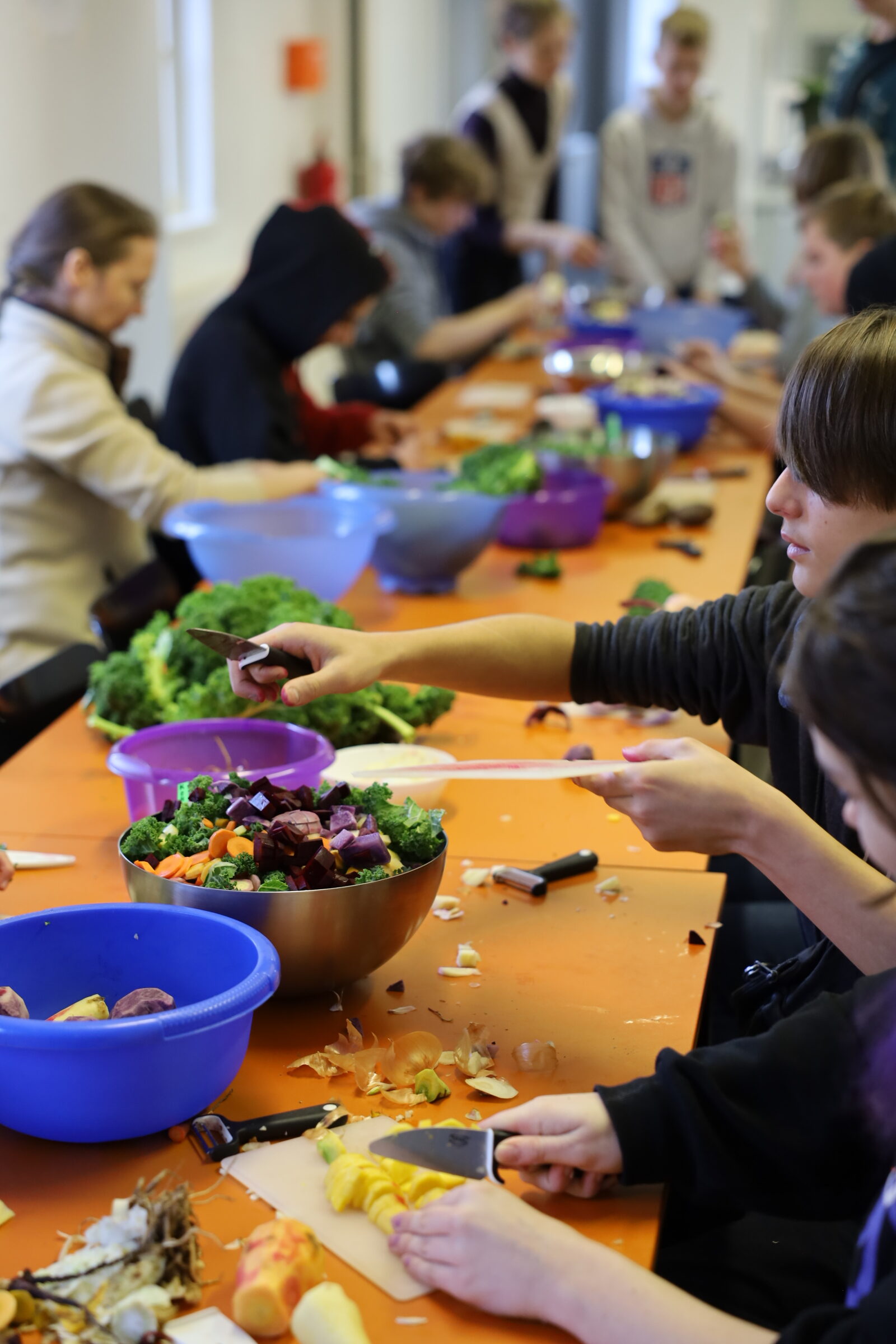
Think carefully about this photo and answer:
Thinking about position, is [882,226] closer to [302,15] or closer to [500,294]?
[500,294]

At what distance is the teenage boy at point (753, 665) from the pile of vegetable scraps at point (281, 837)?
0.45 feet

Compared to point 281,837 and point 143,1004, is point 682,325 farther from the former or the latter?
point 143,1004

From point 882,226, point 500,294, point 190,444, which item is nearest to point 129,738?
point 190,444

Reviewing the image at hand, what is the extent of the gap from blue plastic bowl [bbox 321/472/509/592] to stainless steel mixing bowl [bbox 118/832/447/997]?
1.39m

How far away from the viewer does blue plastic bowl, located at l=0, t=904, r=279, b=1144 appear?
103cm

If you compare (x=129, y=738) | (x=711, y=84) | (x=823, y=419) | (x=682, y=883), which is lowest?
(x=682, y=883)

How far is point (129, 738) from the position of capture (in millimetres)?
1714

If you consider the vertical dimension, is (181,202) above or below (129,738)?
above

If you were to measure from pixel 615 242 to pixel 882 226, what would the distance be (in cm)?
305

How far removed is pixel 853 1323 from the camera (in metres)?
0.87

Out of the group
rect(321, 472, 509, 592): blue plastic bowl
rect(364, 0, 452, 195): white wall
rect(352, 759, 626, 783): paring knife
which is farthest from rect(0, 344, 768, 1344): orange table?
rect(364, 0, 452, 195): white wall

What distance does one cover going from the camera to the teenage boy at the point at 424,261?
520 centimetres

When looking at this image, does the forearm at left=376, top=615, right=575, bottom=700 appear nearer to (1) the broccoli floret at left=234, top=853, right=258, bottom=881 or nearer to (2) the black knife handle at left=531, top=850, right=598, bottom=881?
(2) the black knife handle at left=531, top=850, right=598, bottom=881

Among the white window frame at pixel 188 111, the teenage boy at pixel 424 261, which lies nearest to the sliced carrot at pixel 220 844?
the teenage boy at pixel 424 261
